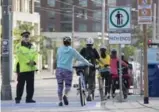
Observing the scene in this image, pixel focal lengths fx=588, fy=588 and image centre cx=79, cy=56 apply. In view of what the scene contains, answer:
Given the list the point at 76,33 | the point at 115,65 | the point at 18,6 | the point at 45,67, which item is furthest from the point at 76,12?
the point at 115,65

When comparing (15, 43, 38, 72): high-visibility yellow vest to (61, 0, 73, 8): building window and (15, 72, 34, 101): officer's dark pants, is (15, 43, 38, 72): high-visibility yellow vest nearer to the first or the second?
(15, 72, 34, 101): officer's dark pants

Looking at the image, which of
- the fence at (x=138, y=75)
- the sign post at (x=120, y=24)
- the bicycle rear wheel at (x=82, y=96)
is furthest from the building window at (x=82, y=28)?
the bicycle rear wheel at (x=82, y=96)

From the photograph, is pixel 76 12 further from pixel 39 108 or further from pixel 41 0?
pixel 39 108

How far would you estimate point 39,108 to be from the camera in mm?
13602

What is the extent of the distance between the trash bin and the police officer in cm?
442

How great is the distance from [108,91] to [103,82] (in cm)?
33

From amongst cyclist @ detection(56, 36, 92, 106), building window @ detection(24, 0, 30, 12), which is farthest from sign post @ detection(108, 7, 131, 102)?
building window @ detection(24, 0, 30, 12)

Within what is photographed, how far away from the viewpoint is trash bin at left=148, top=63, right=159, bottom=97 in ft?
60.0

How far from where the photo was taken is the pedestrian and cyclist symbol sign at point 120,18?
51.8 feet

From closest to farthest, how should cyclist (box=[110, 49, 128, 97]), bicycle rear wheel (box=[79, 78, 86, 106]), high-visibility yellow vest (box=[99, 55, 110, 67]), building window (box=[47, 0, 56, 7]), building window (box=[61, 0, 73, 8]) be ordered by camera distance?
bicycle rear wheel (box=[79, 78, 86, 106])
high-visibility yellow vest (box=[99, 55, 110, 67])
cyclist (box=[110, 49, 128, 97])
building window (box=[61, 0, 73, 8])
building window (box=[47, 0, 56, 7])

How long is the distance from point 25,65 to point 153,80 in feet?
15.6

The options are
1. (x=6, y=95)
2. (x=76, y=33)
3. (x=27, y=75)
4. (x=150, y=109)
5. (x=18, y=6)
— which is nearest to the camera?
→ (x=150, y=109)

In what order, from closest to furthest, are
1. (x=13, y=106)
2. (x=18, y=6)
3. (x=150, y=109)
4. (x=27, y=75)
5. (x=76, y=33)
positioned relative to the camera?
(x=150, y=109) → (x=13, y=106) → (x=27, y=75) → (x=18, y=6) → (x=76, y=33)

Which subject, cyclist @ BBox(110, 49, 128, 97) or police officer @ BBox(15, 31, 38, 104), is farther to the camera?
cyclist @ BBox(110, 49, 128, 97)
